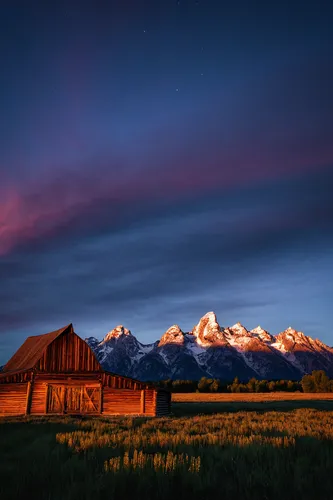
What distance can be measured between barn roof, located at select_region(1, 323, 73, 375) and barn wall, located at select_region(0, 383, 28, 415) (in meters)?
1.75

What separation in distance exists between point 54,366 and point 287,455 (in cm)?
3109

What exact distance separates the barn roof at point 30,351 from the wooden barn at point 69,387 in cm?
13

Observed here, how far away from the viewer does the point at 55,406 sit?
3622cm

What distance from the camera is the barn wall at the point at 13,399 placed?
1382 inches

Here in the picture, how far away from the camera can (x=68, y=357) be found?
1521 inches

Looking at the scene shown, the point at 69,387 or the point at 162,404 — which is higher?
the point at 69,387

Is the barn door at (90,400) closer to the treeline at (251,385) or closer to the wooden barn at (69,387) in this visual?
the wooden barn at (69,387)

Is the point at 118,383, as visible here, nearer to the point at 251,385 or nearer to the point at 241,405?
the point at 241,405

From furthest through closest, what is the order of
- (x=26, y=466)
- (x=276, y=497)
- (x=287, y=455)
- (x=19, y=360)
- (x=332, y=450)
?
(x=19, y=360) → (x=332, y=450) → (x=287, y=455) → (x=26, y=466) → (x=276, y=497)

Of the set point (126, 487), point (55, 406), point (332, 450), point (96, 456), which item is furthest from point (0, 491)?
point (55, 406)

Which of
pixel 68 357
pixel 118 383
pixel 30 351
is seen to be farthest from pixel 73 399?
pixel 30 351

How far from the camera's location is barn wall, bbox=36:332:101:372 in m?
37.4

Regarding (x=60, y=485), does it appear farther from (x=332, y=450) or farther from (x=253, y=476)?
(x=332, y=450)

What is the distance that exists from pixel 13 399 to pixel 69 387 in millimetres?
4621
